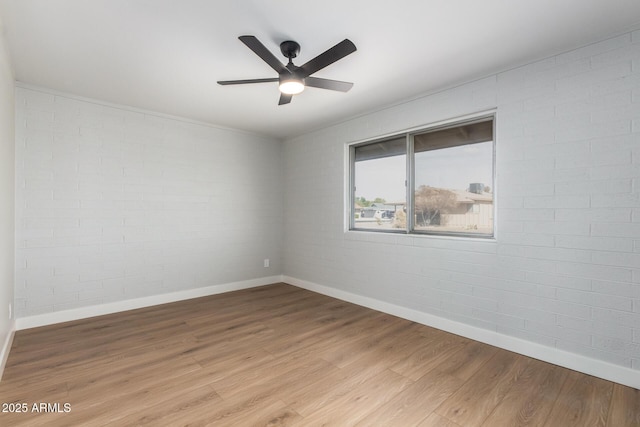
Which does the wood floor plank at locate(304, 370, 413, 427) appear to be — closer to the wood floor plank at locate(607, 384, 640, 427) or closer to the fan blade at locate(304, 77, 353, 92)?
the wood floor plank at locate(607, 384, 640, 427)

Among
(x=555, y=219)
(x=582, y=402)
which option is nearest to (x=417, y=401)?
(x=582, y=402)

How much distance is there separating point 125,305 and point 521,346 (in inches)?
176

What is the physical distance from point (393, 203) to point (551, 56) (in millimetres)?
2086

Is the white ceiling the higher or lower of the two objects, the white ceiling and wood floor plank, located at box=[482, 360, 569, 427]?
the higher

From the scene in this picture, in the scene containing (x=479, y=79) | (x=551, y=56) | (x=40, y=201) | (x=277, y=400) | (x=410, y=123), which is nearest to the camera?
(x=277, y=400)

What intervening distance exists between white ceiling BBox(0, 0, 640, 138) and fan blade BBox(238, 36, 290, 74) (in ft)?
0.73

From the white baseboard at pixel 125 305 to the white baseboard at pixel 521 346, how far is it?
203 cm

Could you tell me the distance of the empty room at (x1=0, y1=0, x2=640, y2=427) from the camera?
6.76 feet

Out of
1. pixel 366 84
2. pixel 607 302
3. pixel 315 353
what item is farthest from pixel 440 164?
pixel 315 353

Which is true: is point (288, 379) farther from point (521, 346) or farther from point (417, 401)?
point (521, 346)

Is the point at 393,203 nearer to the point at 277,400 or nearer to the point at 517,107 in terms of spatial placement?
the point at 517,107

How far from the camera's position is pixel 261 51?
6.99 feet

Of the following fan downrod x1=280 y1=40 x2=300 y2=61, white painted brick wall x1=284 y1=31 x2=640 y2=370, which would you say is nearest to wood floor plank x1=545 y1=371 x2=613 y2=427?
white painted brick wall x1=284 y1=31 x2=640 y2=370

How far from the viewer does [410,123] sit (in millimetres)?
3568
